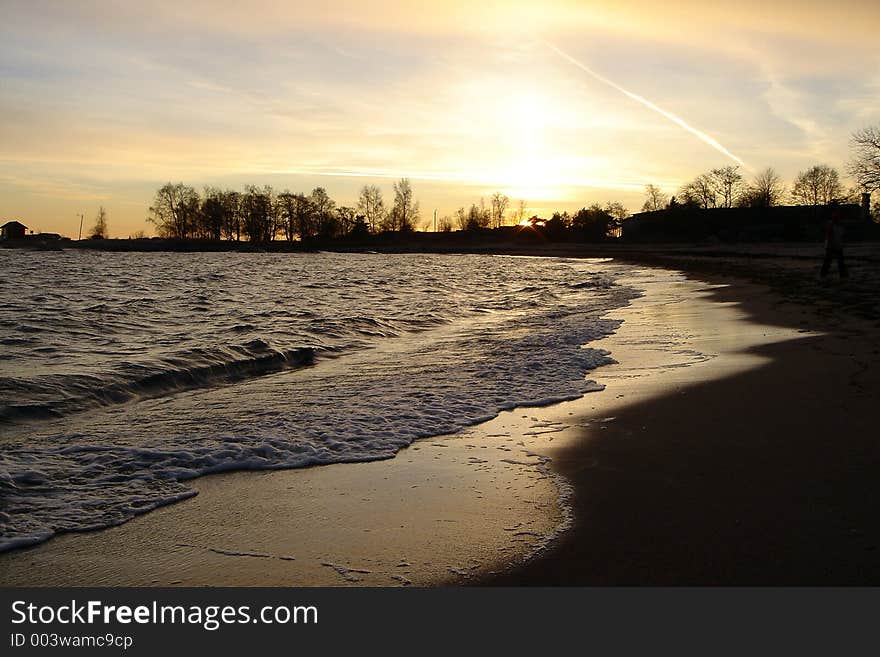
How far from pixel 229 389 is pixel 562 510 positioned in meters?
5.98

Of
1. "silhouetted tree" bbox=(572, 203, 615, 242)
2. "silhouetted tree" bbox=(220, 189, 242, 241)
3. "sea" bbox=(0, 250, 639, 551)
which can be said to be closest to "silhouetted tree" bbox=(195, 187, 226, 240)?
"silhouetted tree" bbox=(220, 189, 242, 241)

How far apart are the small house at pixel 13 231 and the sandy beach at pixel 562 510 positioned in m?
178

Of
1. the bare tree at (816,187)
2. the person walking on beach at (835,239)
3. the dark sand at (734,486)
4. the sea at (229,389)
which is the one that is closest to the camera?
the dark sand at (734,486)

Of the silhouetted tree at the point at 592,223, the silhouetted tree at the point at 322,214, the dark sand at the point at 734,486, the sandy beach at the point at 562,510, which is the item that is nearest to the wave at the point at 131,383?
the sandy beach at the point at 562,510

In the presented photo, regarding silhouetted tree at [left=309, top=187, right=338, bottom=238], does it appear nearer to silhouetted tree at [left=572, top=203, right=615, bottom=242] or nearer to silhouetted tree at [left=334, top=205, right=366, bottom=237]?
silhouetted tree at [left=334, top=205, right=366, bottom=237]

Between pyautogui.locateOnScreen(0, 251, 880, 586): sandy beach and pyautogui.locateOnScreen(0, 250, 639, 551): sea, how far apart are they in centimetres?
44

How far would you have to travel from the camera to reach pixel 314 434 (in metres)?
6.45

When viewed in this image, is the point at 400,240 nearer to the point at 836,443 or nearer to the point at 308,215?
the point at 308,215

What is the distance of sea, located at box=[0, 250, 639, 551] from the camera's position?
5.34 m

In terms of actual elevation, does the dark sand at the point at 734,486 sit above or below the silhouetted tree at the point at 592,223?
below

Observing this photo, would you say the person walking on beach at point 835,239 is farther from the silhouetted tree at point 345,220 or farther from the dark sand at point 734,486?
the silhouetted tree at point 345,220

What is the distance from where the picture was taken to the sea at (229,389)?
5.34m

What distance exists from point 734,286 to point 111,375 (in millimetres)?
19564
